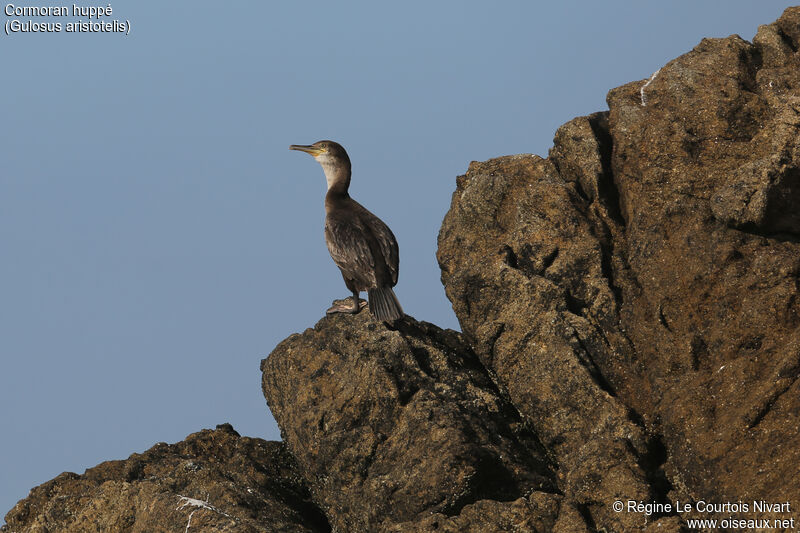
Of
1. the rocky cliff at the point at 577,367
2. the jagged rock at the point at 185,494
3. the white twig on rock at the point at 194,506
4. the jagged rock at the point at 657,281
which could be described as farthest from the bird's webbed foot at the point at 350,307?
the white twig on rock at the point at 194,506

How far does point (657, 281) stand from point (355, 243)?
482cm

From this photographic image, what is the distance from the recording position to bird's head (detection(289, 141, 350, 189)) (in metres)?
15.8

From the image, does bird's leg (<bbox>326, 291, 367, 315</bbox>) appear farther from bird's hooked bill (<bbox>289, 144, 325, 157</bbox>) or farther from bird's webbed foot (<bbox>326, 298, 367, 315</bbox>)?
bird's hooked bill (<bbox>289, 144, 325, 157</bbox>)

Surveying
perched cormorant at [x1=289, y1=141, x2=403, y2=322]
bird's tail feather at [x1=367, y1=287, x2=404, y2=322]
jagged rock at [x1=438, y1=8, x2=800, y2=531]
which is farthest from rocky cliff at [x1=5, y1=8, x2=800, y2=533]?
perched cormorant at [x1=289, y1=141, x2=403, y2=322]

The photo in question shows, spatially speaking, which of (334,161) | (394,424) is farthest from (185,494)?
(334,161)

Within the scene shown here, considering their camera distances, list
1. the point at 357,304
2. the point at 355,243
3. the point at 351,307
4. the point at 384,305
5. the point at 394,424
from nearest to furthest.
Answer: the point at 394,424, the point at 384,305, the point at 351,307, the point at 357,304, the point at 355,243

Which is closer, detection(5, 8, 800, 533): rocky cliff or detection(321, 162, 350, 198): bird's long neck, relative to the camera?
detection(5, 8, 800, 533): rocky cliff

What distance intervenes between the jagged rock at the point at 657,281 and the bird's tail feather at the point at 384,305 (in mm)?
816

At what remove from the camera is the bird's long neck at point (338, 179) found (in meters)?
15.7

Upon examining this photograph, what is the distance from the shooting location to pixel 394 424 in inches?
462

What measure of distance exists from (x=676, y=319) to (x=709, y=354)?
→ 70 cm

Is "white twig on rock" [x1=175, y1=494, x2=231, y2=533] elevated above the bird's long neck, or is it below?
below

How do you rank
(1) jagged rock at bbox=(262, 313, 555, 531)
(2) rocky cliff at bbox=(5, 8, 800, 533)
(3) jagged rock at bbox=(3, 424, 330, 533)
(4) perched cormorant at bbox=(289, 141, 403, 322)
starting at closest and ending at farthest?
(2) rocky cliff at bbox=(5, 8, 800, 533)
(1) jagged rock at bbox=(262, 313, 555, 531)
(3) jagged rock at bbox=(3, 424, 330, 533)
(4) perched cormorant at bbox=(289, 141, 403, 322)

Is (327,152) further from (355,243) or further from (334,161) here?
(355,243)
